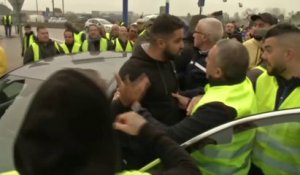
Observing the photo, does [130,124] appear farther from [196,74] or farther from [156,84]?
[196,74]

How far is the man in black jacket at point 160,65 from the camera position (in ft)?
9.39

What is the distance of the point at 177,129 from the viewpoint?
2.22m

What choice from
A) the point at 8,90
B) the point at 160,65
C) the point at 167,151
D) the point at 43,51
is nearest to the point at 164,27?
the point at 160,65

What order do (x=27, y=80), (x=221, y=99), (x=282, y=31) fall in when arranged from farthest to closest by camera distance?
(x=27, y=80)
(x=282, y=31)
(x=221, y=99)

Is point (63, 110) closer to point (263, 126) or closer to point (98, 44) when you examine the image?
point (263, 126)

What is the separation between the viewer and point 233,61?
2.39 m

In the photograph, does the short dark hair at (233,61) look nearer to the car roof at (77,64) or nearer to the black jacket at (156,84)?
the black jacket at (156,84)

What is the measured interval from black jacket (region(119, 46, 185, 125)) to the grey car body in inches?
14.8

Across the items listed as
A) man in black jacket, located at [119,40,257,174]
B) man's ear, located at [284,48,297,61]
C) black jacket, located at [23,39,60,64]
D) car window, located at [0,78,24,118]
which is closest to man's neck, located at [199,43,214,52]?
man's ear, located at [284,48,297,61]

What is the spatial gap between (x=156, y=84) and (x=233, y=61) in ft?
2.22

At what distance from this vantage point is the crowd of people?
1104mm

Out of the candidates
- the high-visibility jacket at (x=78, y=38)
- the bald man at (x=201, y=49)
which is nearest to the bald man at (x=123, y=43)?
the high-visibility jacket at (x=78, y=38)

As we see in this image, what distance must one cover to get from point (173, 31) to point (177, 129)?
1016 millimetres

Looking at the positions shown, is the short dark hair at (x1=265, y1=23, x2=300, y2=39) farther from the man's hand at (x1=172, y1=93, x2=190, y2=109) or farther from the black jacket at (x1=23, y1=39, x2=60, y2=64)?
the black jacket at (x1=23, y1=39, x2=60, y2=64)
